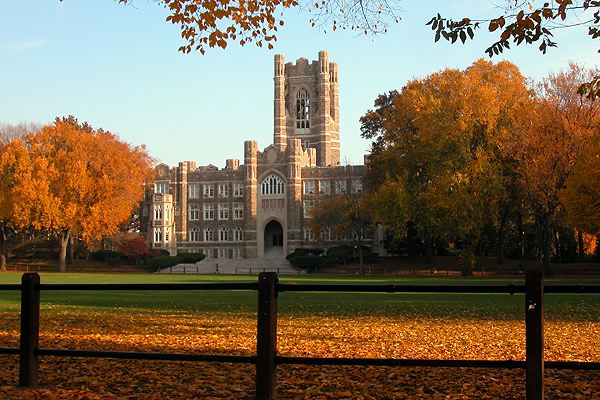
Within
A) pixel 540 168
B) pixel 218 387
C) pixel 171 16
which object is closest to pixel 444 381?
pixel 218 387

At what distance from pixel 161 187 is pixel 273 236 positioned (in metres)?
15.5

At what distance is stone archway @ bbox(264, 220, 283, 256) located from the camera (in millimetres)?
89625

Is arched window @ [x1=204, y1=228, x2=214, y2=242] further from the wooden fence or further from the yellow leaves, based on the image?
the wooden fence

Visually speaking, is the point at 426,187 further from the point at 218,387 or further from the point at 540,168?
the point at 218,387

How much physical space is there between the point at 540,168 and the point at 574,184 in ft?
16.8

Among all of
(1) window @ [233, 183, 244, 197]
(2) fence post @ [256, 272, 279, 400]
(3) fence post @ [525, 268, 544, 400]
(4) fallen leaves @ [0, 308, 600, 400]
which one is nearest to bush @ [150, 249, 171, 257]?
(1) window @ [233, 183, 244, 197]

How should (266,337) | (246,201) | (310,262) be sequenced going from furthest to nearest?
1. (246,201)
2. (310,262)
3. (266,337)

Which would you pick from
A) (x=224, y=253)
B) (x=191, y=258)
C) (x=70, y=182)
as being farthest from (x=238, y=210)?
(x=70, y=182)

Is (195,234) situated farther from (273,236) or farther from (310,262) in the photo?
(310,262)

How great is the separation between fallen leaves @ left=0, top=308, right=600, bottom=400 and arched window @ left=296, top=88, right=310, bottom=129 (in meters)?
91.4

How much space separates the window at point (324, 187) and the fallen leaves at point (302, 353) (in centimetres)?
6983

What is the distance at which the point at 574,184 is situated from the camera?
3847cm

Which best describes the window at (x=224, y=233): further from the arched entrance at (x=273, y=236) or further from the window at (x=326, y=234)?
the window at (x=326, y=234)

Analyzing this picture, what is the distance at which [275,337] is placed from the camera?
6.78m
